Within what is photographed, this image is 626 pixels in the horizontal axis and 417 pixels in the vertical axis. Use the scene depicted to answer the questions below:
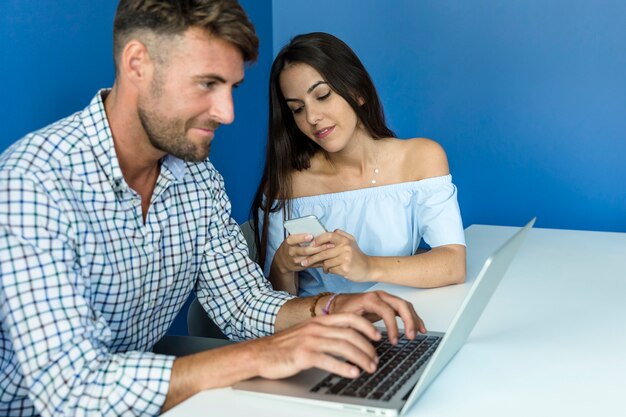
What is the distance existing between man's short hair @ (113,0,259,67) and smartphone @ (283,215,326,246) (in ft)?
1.42

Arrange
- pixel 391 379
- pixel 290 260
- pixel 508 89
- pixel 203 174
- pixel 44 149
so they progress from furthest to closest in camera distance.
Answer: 1. pixel 508 89
2. pixel 290 260
3. pixel 203 174
4. pixel 44 149
5. pixel 391 379

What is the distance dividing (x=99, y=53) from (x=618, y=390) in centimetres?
155

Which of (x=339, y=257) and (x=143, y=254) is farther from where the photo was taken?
(x=339, y=257)

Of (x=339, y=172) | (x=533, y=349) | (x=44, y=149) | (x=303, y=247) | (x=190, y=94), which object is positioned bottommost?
(x=533, y=349)

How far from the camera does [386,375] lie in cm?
122

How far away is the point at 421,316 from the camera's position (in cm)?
165

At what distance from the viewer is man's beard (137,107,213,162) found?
1.50 m

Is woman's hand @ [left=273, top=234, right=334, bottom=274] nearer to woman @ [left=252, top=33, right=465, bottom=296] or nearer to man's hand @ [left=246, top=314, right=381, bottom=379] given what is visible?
woman @ [left=252, top=33, right=465, bottom=296]

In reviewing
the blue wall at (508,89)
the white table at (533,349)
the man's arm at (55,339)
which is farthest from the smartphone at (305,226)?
the blue wall at (508,89)

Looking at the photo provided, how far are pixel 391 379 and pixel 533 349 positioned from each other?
35 centimetres

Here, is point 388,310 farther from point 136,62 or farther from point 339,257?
point 136,62

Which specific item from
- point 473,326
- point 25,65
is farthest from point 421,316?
point 25,65

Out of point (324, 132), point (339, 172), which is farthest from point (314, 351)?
point (339, 172)

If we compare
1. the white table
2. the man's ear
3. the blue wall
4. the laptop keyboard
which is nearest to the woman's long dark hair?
the white table
